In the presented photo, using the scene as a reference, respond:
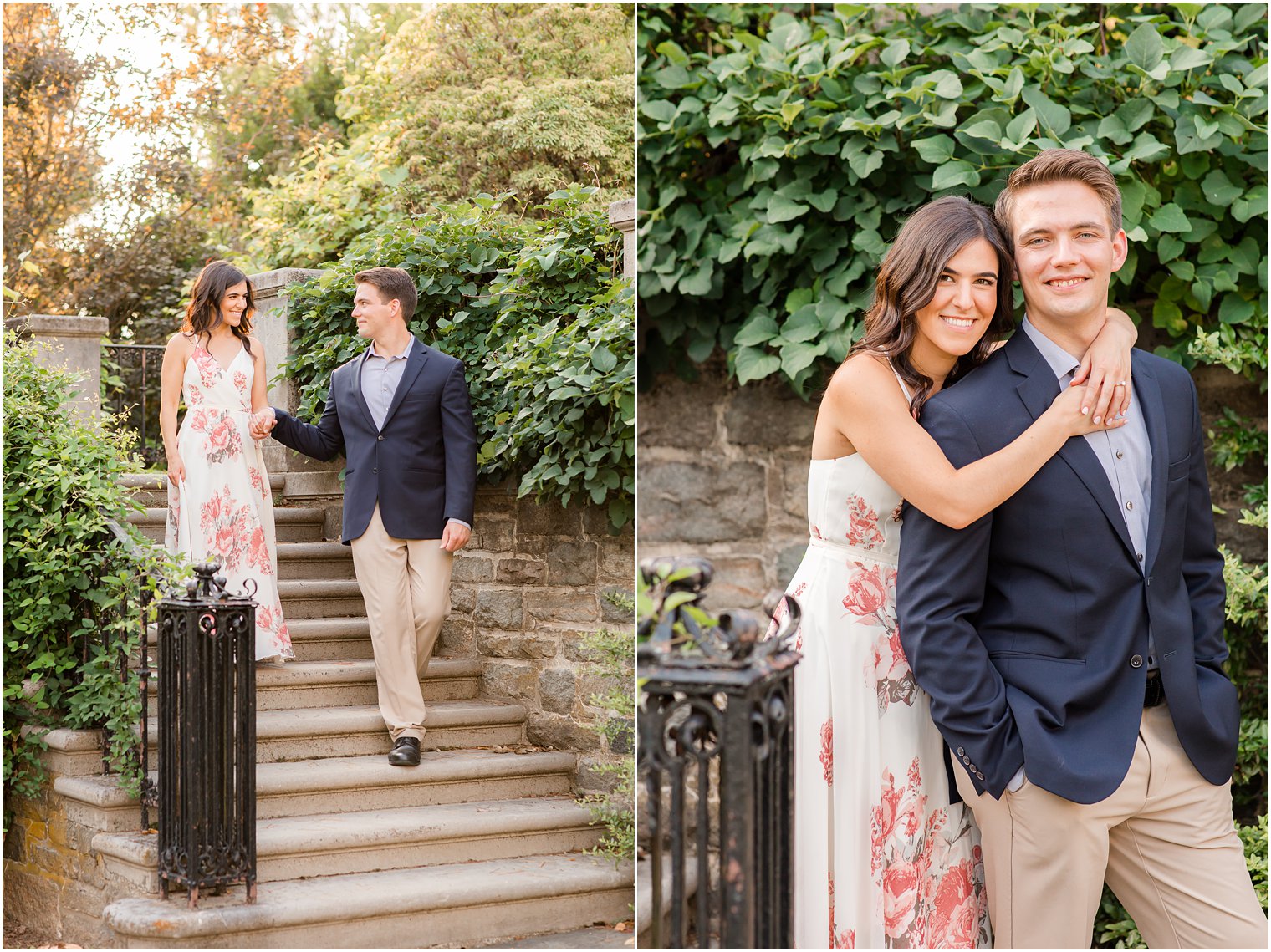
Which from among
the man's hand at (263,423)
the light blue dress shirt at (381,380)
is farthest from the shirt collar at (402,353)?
the man's hand at (263,423)

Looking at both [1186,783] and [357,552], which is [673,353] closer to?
[357,552]

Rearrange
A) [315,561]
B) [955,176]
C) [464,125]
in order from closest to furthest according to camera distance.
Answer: [955,176] → [315,561] → [464,125]

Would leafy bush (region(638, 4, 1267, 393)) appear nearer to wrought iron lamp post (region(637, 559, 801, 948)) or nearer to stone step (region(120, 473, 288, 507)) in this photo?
Answer: stone step (region(120, 473, 288, 507))

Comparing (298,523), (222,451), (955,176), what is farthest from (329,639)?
(955,176)

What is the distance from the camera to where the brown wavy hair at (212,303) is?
5.38m

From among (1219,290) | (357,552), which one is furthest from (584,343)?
(1219,290)

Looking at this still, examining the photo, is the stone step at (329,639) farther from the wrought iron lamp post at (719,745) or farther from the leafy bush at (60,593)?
the wrought iron lamp post at (719,745)

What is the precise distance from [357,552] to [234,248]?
540cm

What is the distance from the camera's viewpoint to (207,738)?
4020 millimetres

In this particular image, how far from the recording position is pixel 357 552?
514cm

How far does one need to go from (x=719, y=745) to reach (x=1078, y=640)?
107cm

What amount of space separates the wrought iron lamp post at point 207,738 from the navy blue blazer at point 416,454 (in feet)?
3.52

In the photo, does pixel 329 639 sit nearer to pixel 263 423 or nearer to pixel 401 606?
pixel 401 606

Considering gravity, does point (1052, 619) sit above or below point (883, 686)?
above
